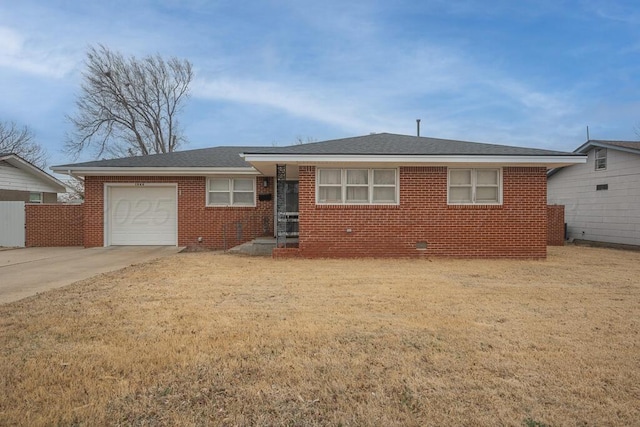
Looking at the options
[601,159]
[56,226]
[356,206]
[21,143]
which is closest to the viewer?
[356,206]

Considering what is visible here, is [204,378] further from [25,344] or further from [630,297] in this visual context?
Result: [630,297]

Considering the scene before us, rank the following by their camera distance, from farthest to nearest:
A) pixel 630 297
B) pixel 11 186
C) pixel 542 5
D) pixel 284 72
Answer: pixel 284 72, pixel 11 186, pixel 542 5, pixel 630 297

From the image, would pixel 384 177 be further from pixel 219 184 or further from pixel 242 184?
pixel 219 184

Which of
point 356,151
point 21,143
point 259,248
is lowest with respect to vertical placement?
point 259,248

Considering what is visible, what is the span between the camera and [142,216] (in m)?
13.5

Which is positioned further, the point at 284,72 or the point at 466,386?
the point at 284,72

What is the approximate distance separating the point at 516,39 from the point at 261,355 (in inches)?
719

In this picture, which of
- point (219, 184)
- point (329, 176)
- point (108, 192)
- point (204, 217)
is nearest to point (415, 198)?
point (329, 176)

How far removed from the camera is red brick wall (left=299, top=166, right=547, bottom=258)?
34.7 feet

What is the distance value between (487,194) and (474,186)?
461 millimetres

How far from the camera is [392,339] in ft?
12.9

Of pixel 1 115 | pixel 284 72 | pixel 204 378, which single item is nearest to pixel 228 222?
pixel 204 378

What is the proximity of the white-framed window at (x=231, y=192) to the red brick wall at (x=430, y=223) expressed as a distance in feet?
11.9

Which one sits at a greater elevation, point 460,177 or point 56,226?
point 460,177
